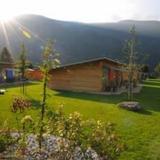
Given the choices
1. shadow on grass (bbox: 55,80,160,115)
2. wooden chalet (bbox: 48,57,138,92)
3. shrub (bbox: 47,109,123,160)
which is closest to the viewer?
shrub (bbox: 47,109,123,160)

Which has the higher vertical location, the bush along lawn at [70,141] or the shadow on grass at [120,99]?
the bush along lawn at [70,141]

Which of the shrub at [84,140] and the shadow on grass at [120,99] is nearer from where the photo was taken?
the shrub at [84,140]

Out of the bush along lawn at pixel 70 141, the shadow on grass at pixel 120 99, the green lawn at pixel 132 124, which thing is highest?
the bush along lawn at pixel 70 141

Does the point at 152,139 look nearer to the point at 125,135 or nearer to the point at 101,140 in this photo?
the point at 125,135

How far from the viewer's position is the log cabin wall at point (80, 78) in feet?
138

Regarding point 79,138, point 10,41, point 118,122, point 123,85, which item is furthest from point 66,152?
point 10,41

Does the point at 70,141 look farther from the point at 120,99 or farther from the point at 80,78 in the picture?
the point at 80,78

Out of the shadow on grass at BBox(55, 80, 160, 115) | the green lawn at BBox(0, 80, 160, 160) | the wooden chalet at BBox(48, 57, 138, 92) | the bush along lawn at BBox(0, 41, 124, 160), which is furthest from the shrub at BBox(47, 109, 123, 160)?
the wooden chalet at BBox(48, 57, 138, 92)

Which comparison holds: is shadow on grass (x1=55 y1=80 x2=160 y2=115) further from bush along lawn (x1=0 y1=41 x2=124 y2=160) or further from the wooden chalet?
bush along lawn (x1=0 y1=41 x2=124 y2=160)

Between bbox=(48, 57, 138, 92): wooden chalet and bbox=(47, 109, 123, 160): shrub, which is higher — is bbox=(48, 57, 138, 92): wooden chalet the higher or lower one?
the lower one

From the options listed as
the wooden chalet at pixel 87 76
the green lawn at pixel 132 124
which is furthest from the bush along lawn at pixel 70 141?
the wooden chalet at pixel 87 76

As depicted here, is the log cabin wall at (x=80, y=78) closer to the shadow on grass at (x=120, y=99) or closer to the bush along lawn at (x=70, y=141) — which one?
the shadow on grass at (x=120, y=99)

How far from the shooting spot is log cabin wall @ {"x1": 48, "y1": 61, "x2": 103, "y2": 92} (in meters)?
42.1

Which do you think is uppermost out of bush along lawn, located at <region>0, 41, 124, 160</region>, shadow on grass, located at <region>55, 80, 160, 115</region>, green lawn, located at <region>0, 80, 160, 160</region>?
bush along lawn, located at <region>0, 41, 124, 160</region>
